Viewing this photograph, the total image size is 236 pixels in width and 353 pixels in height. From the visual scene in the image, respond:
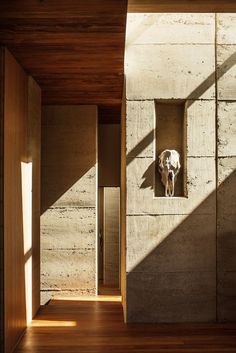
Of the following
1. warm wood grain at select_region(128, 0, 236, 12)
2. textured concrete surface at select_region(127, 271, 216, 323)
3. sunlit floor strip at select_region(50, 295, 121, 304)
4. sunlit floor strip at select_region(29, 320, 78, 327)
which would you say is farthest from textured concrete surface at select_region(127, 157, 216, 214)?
sunlit floor strip at select_region(50, 295, 121, 304)

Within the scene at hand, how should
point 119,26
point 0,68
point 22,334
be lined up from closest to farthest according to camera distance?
point 119,26, point 0,68, point 22,334

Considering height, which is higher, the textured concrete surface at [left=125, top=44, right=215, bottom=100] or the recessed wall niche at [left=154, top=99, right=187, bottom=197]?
the textured concrete surface at [left=125, top=44, right=215, bottom=100]

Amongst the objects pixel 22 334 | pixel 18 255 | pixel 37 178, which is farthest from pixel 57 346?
pixel 37 178

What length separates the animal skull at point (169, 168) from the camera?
6160 millimetres

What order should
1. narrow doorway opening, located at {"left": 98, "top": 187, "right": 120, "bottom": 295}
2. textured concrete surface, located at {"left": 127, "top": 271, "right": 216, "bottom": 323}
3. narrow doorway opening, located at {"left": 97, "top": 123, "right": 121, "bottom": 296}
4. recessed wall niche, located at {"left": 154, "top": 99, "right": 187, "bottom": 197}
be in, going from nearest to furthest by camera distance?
textured concrete surface, located at {"left": 127, "top": 271, "right": 216, "bottom": 323} < recessed wall niche, located at {"left": 154, "top": 99, "right": 187, "bottom": 197} < narrow doorway opening, located at {"left": 97, "top": 123, "right": 121, "bottom": 296} < narrow doorway opening, located at {"left": 98, "top": 187, "right": 120, "bottom": 295}

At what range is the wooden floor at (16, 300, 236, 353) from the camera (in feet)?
17.1

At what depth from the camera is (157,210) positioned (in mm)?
6184

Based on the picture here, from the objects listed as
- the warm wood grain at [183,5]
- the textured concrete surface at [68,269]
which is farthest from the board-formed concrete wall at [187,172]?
the textured concrete surface at [68,269]

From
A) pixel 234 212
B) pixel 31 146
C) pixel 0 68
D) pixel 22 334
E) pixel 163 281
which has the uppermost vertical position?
pixel 0 68

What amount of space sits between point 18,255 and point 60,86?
2.62 metres

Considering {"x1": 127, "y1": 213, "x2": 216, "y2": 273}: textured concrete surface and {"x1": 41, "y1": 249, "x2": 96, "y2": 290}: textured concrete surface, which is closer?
{"x1": 127, "y1": 213, "x2": 216, "y2": 273}: textured concrete surface

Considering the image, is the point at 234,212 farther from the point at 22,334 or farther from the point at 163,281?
the point at 22,334

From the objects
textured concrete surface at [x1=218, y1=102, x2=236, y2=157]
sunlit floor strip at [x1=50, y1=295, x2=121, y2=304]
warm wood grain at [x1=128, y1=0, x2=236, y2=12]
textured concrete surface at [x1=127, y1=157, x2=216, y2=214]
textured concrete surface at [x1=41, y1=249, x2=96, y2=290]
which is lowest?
sunlit floor strip at [x1=50, y1=295, x2=121, y2=304]

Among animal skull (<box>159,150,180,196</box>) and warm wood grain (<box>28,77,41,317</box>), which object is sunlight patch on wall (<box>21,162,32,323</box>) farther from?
animal skull (<box>159,150,180,196</box>)
